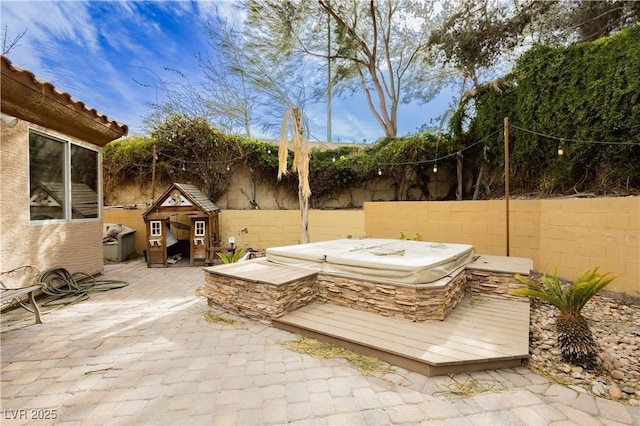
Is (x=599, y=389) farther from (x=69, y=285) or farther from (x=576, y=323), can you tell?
(x=69, y=285)

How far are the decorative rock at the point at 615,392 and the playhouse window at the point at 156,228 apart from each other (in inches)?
301

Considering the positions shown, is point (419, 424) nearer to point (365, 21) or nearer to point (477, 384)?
point (477, 384)

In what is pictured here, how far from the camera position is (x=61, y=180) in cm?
475

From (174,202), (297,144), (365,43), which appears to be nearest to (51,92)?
(174,202)

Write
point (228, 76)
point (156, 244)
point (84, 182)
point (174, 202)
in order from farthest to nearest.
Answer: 1. point (228, 76)
2. point (156, 244)
3. point (174, 202)
4. point (84, 182)

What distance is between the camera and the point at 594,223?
4363mm

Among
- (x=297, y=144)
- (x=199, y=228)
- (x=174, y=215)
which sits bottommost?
(x=199, y=228)

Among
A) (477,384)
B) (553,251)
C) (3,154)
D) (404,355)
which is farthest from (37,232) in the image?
(553,251)

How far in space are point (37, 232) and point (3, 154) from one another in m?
1.19

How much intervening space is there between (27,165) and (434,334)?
5.80 meters

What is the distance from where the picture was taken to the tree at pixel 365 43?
9664 mm

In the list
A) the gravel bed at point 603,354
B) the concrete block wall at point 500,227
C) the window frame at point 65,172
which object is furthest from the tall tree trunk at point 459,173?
the window frame at point 65,172

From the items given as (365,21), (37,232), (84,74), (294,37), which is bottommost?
(37,232)

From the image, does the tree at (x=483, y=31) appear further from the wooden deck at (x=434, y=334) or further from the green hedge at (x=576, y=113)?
the wooden deck at (x=434, y=334)
